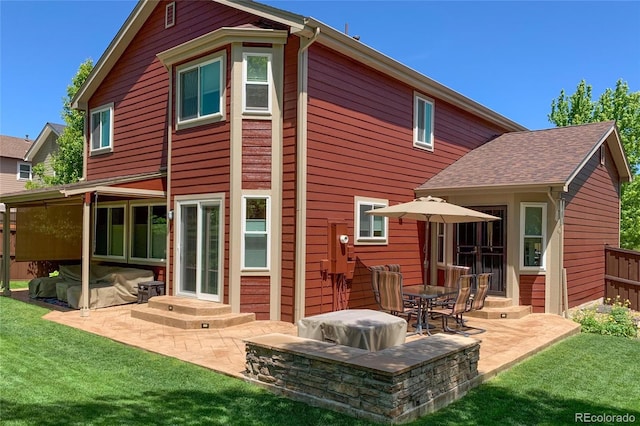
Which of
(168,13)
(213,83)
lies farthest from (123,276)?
(168,13)

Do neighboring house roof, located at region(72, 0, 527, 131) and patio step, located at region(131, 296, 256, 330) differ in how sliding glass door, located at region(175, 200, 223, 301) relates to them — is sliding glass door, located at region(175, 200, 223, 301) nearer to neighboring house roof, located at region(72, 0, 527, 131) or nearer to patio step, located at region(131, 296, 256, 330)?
patio step, located at region(131, 296, 256, 330)

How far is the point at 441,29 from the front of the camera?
547 inches

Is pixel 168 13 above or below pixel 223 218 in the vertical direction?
above

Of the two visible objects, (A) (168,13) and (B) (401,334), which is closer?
(B) (401,334)

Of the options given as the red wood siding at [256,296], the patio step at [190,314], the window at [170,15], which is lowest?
the patio step at [190,314]

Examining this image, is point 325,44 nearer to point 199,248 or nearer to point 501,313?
point 199,248

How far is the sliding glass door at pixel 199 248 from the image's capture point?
32.0 ft

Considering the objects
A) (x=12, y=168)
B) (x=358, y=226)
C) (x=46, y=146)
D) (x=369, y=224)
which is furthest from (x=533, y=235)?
(x=12, y=168)

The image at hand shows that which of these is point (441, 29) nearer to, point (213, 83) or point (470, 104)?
point (470, 104)

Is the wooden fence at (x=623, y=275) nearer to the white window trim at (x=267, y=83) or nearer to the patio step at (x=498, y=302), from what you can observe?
the patio step at (x=498, y=302)

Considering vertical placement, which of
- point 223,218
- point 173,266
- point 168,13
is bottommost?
point 173,266

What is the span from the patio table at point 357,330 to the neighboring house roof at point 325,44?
17.5 feet

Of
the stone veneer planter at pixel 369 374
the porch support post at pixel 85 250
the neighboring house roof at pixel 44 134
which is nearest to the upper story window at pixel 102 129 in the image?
the porch support post at pixel 85 250

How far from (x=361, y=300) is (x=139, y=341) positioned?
4.76 meters
